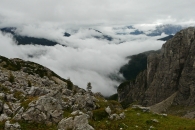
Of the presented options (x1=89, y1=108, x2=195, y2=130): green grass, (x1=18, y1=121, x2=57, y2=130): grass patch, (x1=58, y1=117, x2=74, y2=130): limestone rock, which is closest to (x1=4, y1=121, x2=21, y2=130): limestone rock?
(x1=18, y1=121, x2=57, y2=130): grass patch

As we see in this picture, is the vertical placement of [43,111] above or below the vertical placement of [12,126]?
above

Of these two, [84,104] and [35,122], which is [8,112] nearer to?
[35,122]

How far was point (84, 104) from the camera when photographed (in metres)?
54.5

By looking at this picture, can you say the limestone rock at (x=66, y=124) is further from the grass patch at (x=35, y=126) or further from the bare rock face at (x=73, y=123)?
the grass patch at (x=35, y=126)

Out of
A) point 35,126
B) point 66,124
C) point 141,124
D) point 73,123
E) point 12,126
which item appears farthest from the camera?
point 141,124

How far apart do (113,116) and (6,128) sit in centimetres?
1954

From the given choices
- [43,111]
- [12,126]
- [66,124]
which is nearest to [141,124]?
[66,124]

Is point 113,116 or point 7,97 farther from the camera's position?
point 7,97

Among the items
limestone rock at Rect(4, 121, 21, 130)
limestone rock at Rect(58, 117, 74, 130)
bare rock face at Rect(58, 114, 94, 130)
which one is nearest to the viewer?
limestone rock at Rect(4, 121, 21, 130)

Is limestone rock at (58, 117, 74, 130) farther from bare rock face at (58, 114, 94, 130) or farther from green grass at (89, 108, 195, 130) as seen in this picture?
green grass at (89, 108, 195, 130)

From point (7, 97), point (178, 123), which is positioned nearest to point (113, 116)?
point (178, 123)

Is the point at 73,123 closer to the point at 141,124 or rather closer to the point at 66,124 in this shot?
the point at 66,124

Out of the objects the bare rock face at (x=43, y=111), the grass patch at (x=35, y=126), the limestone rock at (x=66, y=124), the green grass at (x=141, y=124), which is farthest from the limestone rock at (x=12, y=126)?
the green grass at (x=141, y=124)

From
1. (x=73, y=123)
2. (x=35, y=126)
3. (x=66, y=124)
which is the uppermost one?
(x=73, y=123)
